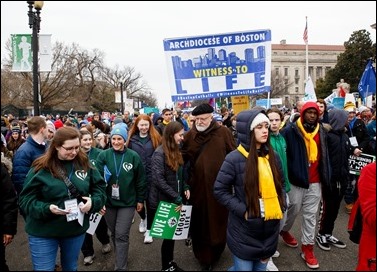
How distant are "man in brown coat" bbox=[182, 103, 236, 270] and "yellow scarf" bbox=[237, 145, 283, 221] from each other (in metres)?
1.15

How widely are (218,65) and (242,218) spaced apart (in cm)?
338

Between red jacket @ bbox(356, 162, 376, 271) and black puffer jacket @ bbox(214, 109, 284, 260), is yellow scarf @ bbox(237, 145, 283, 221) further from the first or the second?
red jacket @ bbox(356, 162, 376, 271)

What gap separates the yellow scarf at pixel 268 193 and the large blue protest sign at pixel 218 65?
288 cm

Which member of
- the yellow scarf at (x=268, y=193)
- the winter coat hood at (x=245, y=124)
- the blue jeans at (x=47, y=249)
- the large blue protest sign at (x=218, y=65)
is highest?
the large blue protest sign at (x=218, y=65)

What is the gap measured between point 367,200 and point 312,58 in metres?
88.8

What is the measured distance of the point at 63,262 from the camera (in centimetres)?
285

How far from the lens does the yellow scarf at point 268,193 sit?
8.41 ft

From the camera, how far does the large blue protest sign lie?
17.3 ft

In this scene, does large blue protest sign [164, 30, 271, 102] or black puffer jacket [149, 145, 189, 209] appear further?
large blue protest sign [164, 30, 271, 102]

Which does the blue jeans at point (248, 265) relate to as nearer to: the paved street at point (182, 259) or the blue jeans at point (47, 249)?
the paved street at point (182, 259)

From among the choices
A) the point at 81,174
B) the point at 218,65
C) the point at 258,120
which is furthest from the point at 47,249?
the point at 218,65

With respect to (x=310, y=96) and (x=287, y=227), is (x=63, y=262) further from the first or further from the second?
(x=310, y=96)

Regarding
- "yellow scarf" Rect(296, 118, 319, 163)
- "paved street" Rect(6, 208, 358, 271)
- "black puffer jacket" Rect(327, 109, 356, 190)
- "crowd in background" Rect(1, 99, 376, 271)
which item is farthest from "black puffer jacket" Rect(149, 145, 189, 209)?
"black puffer jacket" Rect(327, 109, 356, 190)

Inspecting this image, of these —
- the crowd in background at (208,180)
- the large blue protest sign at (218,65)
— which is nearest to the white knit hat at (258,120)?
the crowd in background at (208,180)
